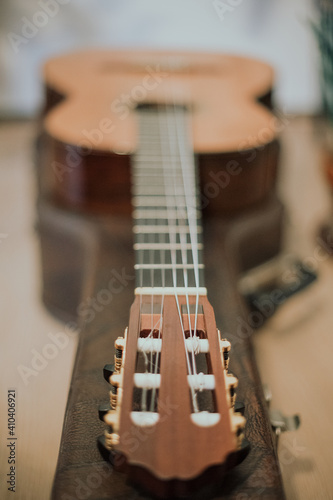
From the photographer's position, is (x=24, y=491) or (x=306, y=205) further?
(x=306, y=205)

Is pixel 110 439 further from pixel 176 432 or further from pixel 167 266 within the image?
pixel 167 266

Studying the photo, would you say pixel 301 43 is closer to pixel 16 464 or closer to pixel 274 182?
pixel 274 182

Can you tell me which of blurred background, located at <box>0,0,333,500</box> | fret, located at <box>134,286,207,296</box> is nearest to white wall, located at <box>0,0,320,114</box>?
blurred background, located at <box>0,0,333,500</box>

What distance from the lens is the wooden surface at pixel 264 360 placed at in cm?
60

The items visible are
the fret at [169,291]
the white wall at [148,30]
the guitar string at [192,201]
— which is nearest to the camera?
the fret at [169,291]

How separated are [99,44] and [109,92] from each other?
70cm

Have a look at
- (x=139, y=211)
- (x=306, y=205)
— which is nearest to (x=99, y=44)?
(x=306, y=205)

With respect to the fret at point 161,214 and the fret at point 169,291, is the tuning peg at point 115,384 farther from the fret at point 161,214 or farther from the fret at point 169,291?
the fret at point 161,214

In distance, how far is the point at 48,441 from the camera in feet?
2.09

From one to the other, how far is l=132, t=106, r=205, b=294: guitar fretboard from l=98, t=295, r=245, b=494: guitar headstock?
0.08 metres

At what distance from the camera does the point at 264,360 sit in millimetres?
781

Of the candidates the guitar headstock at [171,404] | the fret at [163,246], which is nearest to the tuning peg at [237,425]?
the guitar headstock at [171,404]

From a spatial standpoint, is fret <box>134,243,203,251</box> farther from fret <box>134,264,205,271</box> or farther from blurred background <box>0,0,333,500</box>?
blurred background <box>0,0,333,500</box>

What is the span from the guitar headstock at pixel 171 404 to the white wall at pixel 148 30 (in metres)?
1.40
